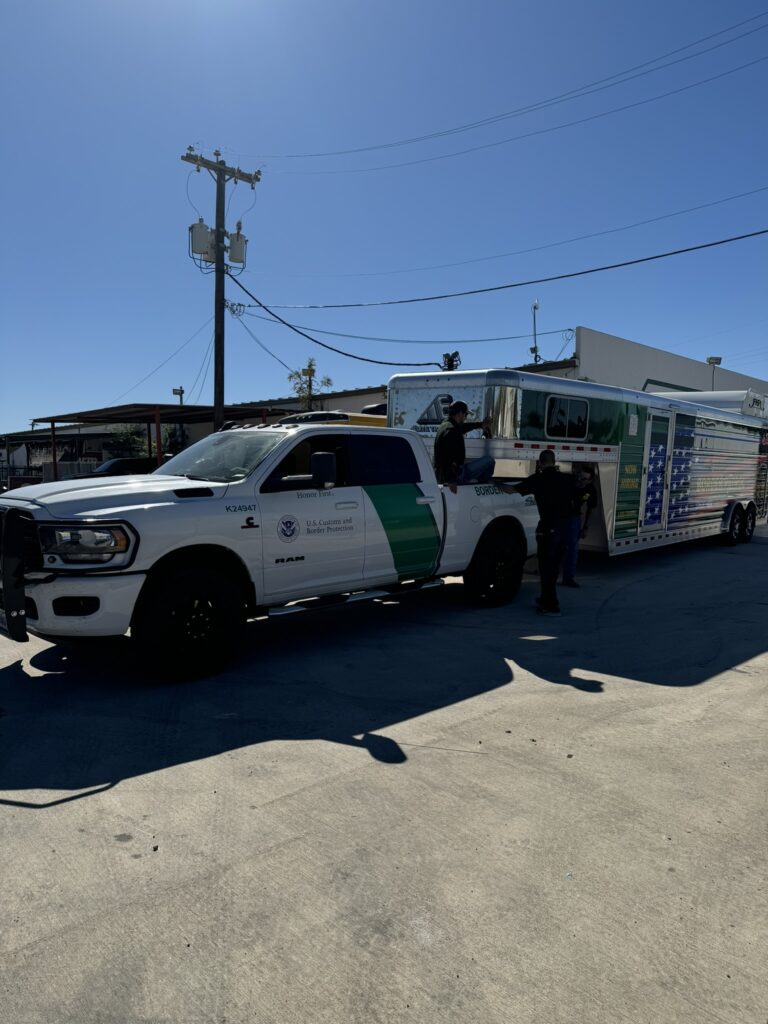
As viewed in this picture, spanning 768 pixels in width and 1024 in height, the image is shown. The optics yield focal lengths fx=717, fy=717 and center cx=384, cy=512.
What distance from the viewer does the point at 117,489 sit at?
539cm

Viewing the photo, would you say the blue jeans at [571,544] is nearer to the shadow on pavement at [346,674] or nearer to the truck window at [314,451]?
the shadow on pavement at [346,674]

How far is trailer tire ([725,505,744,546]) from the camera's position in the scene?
1398cm

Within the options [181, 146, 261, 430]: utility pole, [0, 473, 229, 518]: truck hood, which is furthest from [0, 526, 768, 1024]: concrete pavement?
[181, 146, 261, 430]: utility pole

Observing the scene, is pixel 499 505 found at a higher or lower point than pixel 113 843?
higher

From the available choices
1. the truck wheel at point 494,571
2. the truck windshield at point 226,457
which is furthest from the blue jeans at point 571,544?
the truck windshield at point 226,457

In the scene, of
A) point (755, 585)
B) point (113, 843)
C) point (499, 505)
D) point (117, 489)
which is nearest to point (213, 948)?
point (113, 843)

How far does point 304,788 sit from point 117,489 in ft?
9.22

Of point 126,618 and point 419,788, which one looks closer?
point 419,788

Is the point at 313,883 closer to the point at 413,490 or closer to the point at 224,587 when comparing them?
the point at 224,587

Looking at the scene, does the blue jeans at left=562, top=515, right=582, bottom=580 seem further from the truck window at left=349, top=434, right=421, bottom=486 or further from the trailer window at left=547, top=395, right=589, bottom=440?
the truck window at left=349, top=434, right=421, bottom=486

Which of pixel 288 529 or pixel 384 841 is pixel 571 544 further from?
pixel 384 841

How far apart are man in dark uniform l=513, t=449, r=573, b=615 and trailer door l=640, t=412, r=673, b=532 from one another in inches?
137

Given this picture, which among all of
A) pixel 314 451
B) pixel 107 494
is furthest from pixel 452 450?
pixel 107 494

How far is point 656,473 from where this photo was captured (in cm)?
1118
